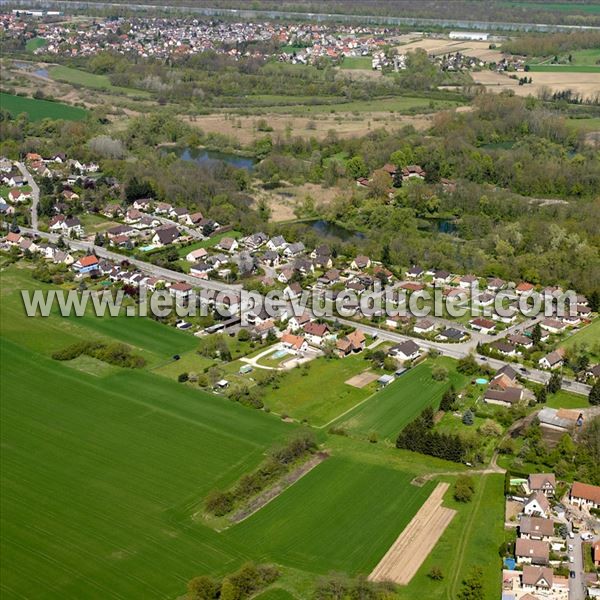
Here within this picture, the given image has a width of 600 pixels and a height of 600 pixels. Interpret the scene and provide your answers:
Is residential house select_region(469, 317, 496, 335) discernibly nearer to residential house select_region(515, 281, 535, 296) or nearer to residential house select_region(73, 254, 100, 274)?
residential house select_region(515, 281, 535, 296)

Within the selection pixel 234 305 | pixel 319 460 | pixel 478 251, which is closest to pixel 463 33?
pixel 478 251

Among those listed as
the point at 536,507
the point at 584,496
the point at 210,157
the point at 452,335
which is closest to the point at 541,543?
the point at 536,507

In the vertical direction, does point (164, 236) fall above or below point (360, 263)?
above

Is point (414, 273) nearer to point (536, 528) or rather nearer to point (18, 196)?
point (536, 528)

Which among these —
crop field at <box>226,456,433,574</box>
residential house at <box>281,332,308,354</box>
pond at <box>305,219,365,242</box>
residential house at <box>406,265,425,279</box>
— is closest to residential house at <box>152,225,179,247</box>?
pond at <box>305,219,365,242</box>

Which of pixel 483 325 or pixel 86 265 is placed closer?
pixel 483 325

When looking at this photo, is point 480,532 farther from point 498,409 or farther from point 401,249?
point 401,249
